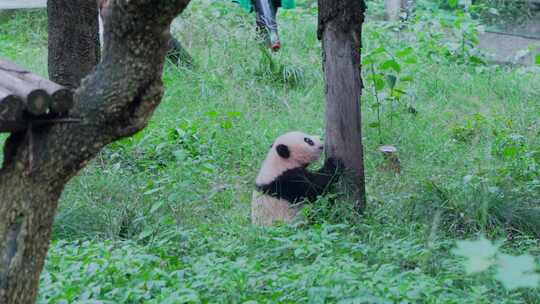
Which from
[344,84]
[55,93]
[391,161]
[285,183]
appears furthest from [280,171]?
[55,93]

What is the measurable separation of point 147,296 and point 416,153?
3.66 meters

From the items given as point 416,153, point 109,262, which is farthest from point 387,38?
point 109,262

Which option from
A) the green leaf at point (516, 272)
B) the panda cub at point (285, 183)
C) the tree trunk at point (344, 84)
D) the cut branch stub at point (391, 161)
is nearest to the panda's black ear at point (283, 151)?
the panda cub at point (285, 183)

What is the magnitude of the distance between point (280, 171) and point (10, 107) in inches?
117

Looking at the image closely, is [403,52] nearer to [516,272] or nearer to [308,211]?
[308,211]

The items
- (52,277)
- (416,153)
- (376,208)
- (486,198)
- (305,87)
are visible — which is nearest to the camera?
(52,277)

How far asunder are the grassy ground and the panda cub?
7.3 inches

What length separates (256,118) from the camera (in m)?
7.53

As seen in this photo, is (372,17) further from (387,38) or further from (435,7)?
(387,38)

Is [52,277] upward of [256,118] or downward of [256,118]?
upward

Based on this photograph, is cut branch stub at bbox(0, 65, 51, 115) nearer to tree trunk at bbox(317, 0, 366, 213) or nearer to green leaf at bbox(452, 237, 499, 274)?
green leaf at bbox(452, 237, 499, 274)

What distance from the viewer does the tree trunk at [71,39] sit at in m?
6.20

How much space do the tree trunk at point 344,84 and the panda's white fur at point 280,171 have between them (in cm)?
32

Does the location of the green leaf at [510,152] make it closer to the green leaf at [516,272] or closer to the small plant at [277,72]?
the small plant at [277,72]
